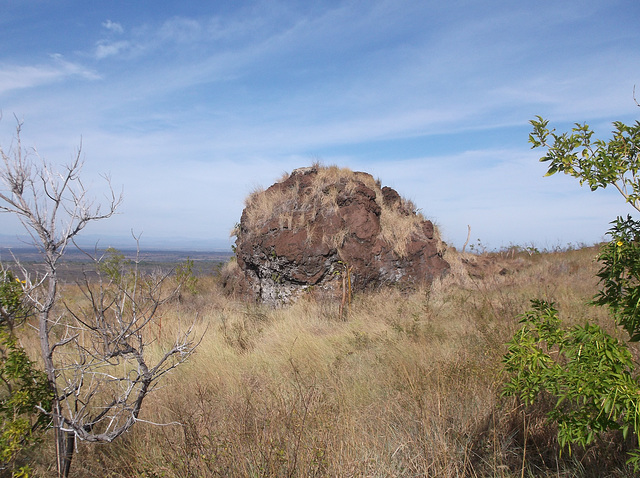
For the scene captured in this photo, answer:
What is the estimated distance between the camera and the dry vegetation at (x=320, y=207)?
1016 centimetres

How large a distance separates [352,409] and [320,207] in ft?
23.1

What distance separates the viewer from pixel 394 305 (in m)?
7.96

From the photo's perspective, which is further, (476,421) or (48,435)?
(48,435)

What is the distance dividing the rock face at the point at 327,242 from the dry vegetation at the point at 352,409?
1959 mm

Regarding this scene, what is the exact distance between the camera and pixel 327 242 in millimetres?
9602

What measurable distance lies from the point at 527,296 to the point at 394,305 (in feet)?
7.83

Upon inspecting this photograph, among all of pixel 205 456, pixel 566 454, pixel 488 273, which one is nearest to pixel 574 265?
pixel 488 273

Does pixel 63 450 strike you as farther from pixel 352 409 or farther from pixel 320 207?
pixel 320 207

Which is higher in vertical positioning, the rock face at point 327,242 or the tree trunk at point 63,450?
the rock face at point 327,242

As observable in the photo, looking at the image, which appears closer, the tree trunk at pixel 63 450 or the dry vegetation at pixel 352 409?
the dry vegetation at pixel 352 409

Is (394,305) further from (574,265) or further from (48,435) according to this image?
(574,265)

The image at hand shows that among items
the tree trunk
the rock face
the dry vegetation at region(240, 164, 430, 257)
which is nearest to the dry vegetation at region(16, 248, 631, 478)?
the tree trunk

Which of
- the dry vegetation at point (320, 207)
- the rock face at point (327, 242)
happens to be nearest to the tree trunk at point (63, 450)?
the rock face at point (327, 242)

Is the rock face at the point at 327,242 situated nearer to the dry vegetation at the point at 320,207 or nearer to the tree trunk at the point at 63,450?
the dry vegetation at the point at 320,207
